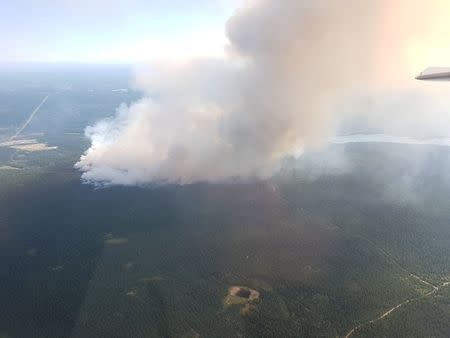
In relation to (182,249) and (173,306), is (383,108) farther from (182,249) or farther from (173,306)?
(173,306)

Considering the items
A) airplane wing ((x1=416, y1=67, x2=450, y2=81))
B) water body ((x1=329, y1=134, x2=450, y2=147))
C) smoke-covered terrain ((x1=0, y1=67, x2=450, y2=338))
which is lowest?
water body ((x1=329, y1=134, x2=450, y2=147))

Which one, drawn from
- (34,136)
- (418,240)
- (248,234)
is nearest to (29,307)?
(248,234)

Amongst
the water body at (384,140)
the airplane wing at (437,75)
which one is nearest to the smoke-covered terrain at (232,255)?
the airplane wing at (437,75)

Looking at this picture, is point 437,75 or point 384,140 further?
point 384,140

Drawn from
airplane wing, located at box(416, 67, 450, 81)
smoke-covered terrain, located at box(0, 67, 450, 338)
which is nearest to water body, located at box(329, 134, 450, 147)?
smoke-covered terrain, located at box(0, 67, 450, 338)

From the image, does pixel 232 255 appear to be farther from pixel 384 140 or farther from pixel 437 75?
pixel 384 140

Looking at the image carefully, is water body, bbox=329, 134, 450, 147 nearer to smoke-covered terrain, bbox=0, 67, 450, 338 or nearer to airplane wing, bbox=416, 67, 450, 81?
smoke-covered terrain, bbox=0, 67, 450, 338

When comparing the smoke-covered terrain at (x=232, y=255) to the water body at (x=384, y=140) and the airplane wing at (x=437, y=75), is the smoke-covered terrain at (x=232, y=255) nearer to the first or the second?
the airplane wing at (x=437, y=75)

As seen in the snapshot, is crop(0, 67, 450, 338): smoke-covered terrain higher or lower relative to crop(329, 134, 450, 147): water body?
higher

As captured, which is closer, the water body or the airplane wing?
the airplane wing

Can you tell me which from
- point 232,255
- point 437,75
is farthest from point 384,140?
point 437,75

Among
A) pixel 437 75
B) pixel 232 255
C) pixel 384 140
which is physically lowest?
pixel 384 140
